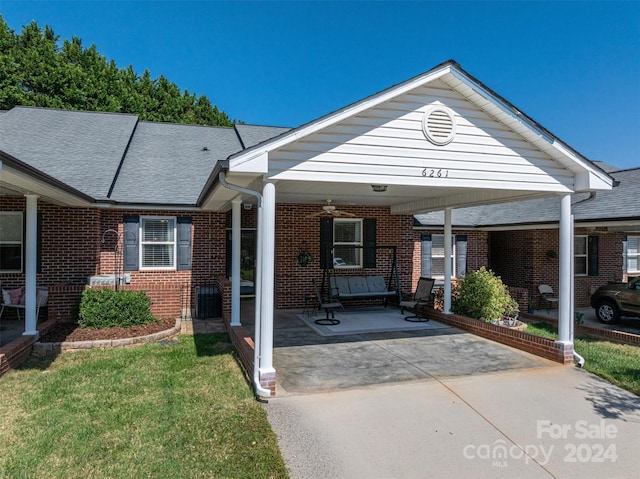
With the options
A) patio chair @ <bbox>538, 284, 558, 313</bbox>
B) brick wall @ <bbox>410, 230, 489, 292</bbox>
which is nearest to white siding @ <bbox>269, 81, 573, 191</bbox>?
brick wall @ <bbox>410, 230, 489, 292</bbox>

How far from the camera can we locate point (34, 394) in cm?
503

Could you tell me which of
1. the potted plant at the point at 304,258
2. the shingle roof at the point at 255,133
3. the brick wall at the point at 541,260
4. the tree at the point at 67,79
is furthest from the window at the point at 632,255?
the tree at the point at 67,79

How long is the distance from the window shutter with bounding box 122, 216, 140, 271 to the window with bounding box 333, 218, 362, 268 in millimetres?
5193

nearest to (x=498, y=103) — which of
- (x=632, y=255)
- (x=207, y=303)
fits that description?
(x=207, y=303)

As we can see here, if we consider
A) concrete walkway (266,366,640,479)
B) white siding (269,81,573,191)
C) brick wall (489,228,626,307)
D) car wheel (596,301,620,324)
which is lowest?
concrete walkway (266,366,640,479)

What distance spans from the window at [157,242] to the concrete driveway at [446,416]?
4.84m

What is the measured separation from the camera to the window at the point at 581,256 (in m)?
13.3

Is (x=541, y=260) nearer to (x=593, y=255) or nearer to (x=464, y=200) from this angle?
(x=593, y=255)

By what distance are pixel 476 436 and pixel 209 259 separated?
7956mm

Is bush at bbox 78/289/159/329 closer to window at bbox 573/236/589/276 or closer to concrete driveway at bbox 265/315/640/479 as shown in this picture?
concrete driveway at bbox 265/315/640/479

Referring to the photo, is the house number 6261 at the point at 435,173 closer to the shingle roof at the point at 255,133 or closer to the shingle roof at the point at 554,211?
the shingle roof at the point at 554,211

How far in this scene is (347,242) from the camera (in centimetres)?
1172

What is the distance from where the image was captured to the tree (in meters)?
21.5

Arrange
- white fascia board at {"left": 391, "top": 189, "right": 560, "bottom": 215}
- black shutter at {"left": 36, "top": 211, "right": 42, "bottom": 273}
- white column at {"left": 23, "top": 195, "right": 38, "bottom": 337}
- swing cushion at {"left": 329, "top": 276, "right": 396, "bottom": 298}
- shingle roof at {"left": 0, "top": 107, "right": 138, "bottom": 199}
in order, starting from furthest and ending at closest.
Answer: swing cushion at {"left": 329, "top": 276, "right": 396, "bottom": 298} → shingle roof at {"left": 0, "top": 107, "right": 138, "bottom": 199} → black shutter at {"left": 36, "top": 211, "right": 42, "bottom": 273} → white fascia board at {"left": 391, "top": 189, "right": 560, "bottom": 215} → white column at {"left": 23, "top": 195, "right": 38, "bottom": 337}
